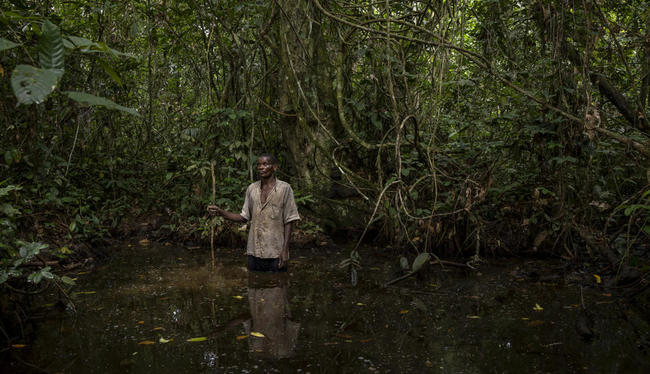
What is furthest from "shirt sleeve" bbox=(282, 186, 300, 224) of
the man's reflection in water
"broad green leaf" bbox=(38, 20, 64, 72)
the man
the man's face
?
"broad green leaf" bbox=(38, 20, 64, 72)

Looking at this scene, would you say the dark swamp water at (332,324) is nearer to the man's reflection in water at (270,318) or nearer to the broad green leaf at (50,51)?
the man's reflection in water at (270,318)

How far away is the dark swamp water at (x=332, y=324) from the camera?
2.81 metres

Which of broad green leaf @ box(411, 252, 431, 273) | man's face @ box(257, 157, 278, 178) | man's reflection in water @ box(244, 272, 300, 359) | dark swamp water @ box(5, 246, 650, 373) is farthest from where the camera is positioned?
man's face @ box(257, 157, 278, 178)

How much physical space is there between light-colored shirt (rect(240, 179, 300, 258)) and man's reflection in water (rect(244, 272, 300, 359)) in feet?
0.94

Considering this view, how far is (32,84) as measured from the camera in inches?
32.9

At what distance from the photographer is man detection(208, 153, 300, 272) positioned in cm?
480

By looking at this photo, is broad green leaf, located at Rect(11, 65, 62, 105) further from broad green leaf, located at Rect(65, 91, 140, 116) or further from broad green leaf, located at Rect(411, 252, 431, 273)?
broad green leaf, located at Rect(411, 252, 431, 273)

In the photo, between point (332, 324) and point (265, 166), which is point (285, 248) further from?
point (332, 324)

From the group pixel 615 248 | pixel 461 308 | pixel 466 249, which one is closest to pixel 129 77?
pixel 466 249

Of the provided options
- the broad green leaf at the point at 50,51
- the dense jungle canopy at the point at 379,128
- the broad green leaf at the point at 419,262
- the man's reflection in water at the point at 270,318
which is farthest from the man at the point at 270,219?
the broad green leaf at the point at 50,51

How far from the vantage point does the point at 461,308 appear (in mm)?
3934

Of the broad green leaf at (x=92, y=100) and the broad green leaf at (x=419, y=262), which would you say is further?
the broad green leaf at (x=419, y=262)

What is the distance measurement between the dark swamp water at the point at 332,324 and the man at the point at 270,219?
0.23 m

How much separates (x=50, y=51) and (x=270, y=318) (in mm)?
2976
